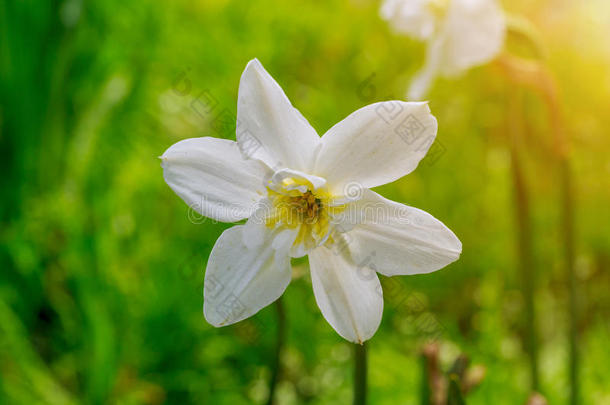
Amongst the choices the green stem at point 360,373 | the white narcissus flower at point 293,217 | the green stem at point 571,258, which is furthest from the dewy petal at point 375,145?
the green stem at point 571,258

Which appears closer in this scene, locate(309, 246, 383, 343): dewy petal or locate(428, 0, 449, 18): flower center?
locate(309, 246, 383, 343): dewy petal

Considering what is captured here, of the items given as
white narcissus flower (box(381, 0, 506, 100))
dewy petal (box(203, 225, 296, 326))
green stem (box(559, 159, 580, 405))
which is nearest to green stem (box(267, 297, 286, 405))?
dewy petal (box(203, 225, 296, 326))

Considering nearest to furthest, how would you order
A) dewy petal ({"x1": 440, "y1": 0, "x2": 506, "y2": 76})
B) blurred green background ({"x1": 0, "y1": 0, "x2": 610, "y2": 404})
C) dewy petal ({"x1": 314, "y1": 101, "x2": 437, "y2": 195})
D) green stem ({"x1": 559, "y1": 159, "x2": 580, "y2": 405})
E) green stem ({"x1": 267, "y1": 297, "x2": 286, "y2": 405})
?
1. dewy petal ({"x1": 314, "y1": 101, "x2": 437, "y2": 195})
2. green stem ({"x1": 267, "y1": 297, "x2": 286, "y2": 405})
3. dewy petal ({"x1": 440, "y1": 0, "x2": 506, "y2": 76})
4. green stem ({"x1": 559, "y1": 159, "x2": 580, "y2": 405})
5. blurred green background ({"x1": 0, "y1": 0, "x2": 610, "y2": 404})

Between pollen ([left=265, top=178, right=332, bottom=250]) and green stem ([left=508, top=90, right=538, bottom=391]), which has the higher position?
pollen ([left=265, top=178, right=332, bottom=250])

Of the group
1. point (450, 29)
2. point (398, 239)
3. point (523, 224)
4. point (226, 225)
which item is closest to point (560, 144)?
point (523, 224)

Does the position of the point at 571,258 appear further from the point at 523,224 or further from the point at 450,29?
the point at 450,29

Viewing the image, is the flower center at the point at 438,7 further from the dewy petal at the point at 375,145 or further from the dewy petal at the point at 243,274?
the dewy petal at the point at 243,274

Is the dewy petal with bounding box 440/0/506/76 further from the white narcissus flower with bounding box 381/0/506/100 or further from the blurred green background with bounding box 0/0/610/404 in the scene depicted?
the blurred green background with bounding box 0/0/610/404
